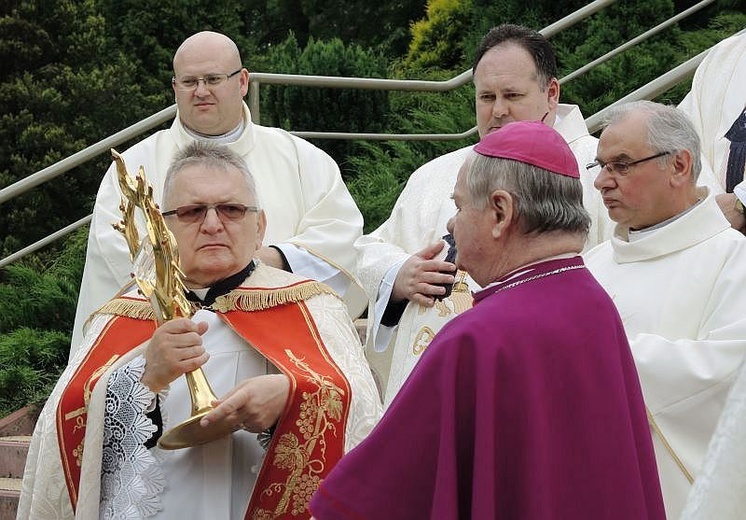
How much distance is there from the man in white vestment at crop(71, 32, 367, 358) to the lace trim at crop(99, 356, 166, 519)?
158 cm

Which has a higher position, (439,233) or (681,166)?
(681,166)

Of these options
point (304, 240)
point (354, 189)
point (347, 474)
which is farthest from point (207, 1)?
point (347, 474)

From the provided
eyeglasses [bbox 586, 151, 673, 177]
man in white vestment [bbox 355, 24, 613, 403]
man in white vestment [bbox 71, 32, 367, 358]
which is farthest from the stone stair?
eyeglasses [bbox 586, 151, 673, 177]

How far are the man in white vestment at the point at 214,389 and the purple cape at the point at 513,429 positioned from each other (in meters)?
0.98

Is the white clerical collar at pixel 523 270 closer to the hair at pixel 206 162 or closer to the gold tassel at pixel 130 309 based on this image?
the hair at pixel 206 162

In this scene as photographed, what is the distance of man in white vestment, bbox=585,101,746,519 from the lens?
4078 millimetres

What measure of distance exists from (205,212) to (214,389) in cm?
58

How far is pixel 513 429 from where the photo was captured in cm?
303

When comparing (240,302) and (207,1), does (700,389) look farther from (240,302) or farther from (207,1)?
(207,1)

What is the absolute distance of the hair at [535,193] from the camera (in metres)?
3.20

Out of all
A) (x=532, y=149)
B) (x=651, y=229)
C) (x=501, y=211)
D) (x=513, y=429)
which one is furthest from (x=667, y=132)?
(x=513, y=429)

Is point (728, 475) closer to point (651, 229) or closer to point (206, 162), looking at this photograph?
point (651, 229)

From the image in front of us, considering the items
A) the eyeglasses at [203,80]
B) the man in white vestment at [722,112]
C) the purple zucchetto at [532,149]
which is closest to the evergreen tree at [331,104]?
the eyeglasses at [203,80]

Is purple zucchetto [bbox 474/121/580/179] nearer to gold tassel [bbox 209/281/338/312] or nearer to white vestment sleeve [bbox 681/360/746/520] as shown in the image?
gold tassel [bbox 209/281/338/312]
